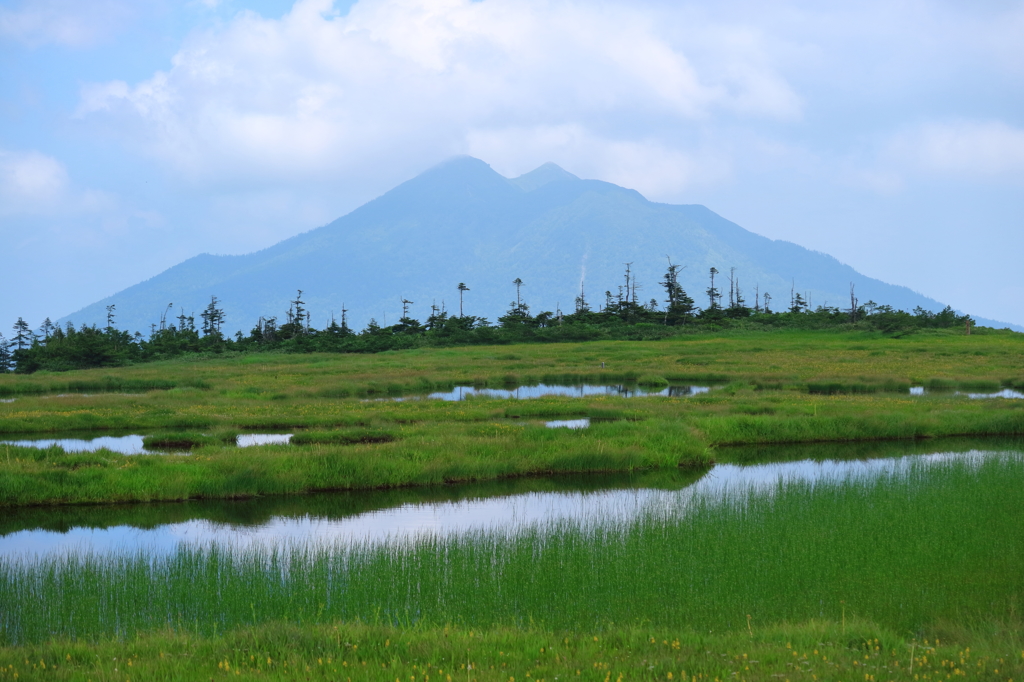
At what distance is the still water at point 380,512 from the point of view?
1742cm

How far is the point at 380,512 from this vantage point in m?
20.2

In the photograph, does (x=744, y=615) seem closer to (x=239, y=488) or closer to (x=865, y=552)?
(x=865, y=552)

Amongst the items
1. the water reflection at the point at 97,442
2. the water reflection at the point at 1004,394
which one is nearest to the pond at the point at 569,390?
the water reflection at the point at 1004,394

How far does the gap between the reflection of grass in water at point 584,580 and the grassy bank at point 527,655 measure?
1153mm


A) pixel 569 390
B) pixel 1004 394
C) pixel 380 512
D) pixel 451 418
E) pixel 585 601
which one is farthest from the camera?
pixel 569 390

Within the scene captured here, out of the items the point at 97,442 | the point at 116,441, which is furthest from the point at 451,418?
the point at 97,442

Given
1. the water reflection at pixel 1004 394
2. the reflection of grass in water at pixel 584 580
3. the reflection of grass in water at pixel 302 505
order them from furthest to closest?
the water reflection at pixel 1004 394 < the reflection of grass in water at pixel 302 505 < the reflection of grass in water at pixel 584 580

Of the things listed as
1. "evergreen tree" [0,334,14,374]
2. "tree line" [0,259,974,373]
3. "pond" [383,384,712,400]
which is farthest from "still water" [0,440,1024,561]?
"evergreen tree" [0,334,14,374]

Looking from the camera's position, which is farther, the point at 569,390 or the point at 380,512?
the point at 569,390

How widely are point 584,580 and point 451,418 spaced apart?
2074 cm

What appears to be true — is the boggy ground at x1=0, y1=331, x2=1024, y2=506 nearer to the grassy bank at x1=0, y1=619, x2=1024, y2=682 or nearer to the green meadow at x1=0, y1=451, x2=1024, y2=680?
the green meadow at x1=0, y1=451, x2=1024, y2=680

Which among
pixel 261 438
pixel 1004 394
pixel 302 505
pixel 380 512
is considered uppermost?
pixel 1004 394

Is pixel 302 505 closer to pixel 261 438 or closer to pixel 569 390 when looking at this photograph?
pixel 261 438

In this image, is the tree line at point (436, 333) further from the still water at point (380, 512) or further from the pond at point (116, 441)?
the still water at point (380, 512)
